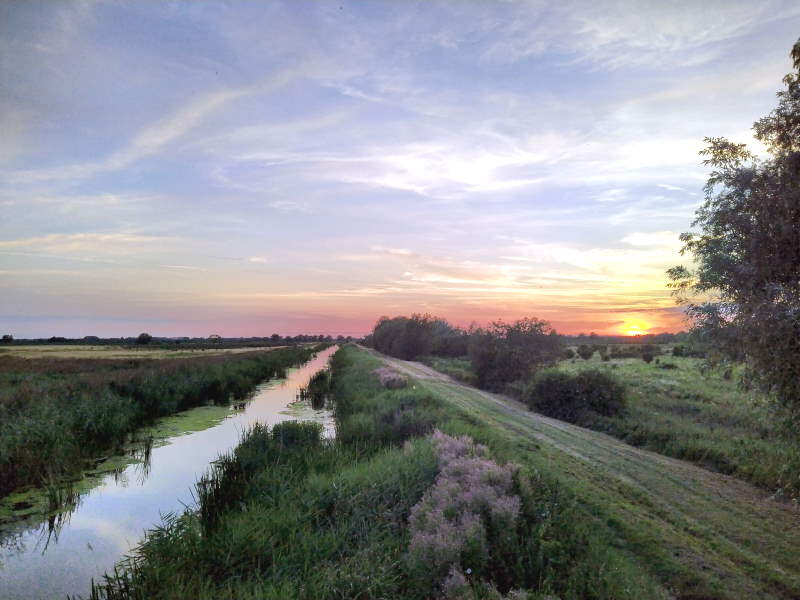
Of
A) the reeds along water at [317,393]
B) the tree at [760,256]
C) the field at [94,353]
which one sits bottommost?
the reeds along water at [317,393]

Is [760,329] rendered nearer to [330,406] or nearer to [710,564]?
[710,564]

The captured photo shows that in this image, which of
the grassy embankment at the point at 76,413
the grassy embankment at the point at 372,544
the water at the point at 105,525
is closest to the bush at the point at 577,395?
the water at the point at 105,525

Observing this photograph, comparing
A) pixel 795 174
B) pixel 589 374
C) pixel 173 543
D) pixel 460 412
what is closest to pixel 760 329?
pixel 795 174

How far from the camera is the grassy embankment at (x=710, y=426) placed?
11.4 m

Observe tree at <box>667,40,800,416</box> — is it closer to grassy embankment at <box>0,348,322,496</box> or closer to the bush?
the bush

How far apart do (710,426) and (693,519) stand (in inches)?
471

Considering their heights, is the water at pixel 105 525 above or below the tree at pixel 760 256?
below

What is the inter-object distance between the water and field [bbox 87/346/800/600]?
3.09 feet

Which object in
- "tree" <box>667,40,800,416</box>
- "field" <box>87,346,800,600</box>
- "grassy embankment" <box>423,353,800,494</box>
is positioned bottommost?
"grassy embankment" <box>423,353,800,494</box>

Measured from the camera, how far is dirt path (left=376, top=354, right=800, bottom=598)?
265 inches

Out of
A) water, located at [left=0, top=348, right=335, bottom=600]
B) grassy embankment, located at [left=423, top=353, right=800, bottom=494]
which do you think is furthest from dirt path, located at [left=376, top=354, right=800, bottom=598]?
water, located at [left=0, top=348, right=335, bottom=600]

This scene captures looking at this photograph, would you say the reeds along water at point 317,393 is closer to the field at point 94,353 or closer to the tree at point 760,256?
the tree at point 760,256

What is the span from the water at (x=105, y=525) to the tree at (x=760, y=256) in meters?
12.5

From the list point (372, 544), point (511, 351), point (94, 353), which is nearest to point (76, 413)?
point (372, 544)
